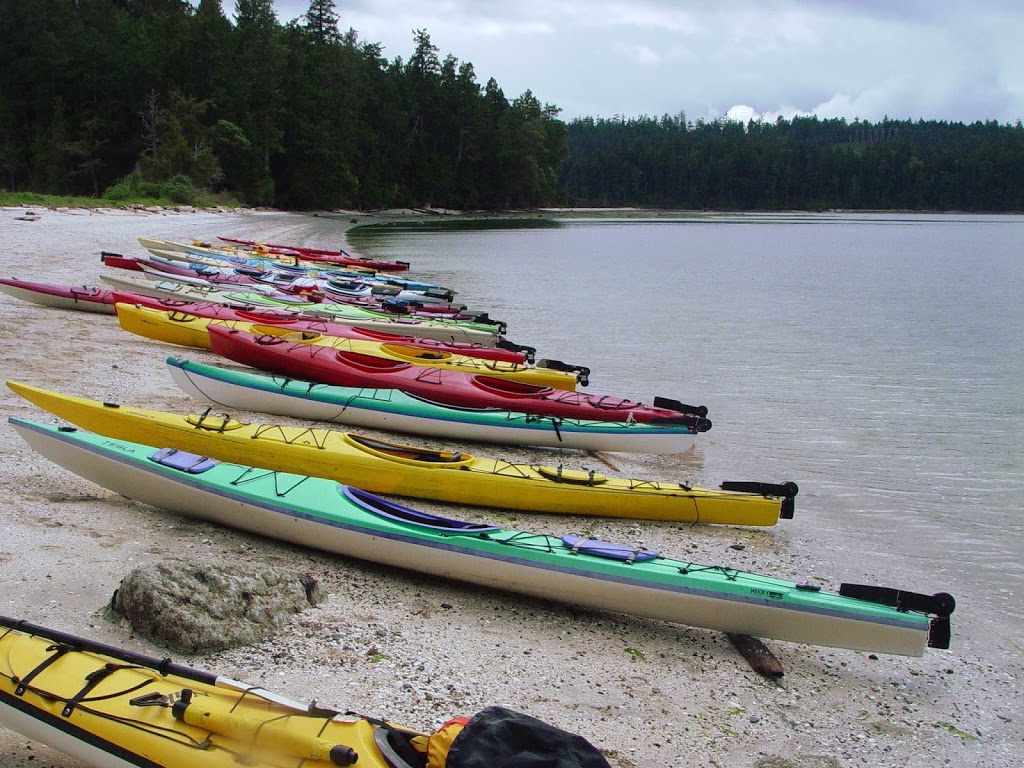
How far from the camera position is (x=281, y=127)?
58.8 meters

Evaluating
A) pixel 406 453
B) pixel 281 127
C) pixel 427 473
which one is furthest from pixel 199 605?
pixel 281 127

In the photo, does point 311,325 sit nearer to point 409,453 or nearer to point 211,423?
point 211,423

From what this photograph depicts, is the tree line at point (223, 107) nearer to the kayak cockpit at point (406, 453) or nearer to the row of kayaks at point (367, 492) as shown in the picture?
the row of kayaks at point (367, 492)

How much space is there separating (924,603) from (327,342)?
308 inches

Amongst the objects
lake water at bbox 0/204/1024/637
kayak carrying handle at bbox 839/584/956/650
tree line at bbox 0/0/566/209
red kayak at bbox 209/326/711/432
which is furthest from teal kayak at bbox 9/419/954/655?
tree line at bbox 0/0/566/209

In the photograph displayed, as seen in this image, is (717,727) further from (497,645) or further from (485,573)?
(485,573)

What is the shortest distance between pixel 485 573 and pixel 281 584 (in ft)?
4.04

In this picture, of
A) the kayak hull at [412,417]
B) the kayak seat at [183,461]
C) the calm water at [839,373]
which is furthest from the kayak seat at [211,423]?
the calm water at [839,373]

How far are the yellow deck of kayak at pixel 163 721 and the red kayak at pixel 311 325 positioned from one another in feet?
26.3

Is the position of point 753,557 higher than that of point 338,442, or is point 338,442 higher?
point 338,442

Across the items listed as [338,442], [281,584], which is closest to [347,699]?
[281,584]

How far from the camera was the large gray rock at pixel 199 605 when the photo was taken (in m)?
3.97

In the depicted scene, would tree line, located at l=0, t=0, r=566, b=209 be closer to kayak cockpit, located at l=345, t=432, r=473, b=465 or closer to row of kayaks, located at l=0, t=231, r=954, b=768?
row of kayaks, located at l=0, t=231, r=954, b=768

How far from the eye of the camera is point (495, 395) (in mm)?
9391
